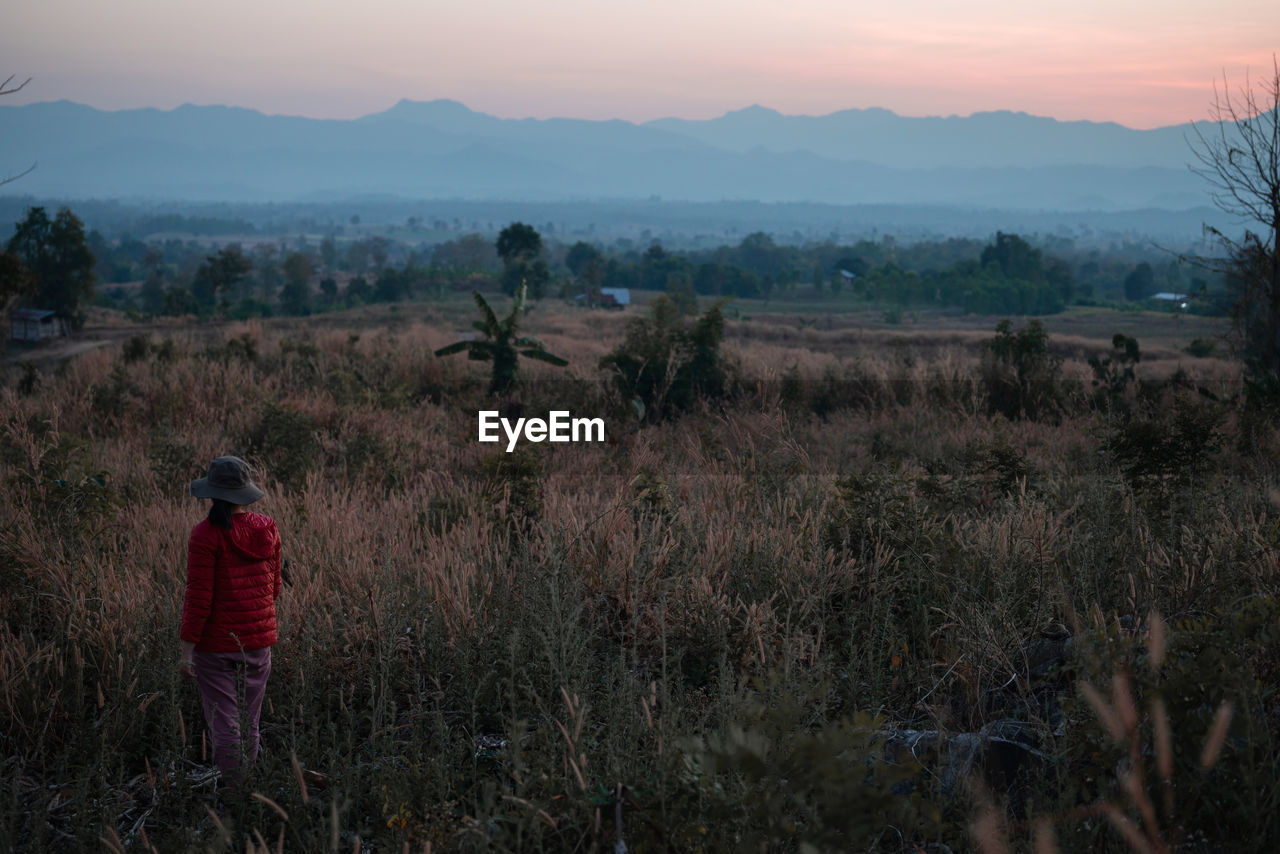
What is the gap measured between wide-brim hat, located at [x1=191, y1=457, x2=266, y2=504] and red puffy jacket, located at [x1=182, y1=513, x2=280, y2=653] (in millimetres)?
139

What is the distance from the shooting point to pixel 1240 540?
4844 mm

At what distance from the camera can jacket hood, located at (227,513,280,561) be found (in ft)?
13.2

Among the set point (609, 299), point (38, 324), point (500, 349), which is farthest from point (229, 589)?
point (609, 299)

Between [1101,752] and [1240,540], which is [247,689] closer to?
[1101,752]

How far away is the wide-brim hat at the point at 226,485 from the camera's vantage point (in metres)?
3.95

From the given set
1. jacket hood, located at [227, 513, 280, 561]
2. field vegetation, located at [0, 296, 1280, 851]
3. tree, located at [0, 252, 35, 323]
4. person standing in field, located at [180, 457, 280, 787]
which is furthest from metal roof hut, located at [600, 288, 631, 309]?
person standing in field, located at [180, 457, 280, 787]

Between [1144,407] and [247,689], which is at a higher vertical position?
[1144,407]

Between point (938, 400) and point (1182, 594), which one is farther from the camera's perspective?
point (938, 400)

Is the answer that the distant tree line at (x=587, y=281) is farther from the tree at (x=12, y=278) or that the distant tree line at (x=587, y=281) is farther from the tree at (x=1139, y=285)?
the tree at (x=12, y=278)

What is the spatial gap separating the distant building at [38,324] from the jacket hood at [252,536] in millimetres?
39623

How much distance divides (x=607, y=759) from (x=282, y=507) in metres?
3.99

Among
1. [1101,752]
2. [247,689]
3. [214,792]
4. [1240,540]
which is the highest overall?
[1240,540]

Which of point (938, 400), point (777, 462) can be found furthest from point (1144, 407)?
point (777, 462)

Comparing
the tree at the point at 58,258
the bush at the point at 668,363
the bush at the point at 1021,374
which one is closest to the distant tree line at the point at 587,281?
the tree at the point at 58,258
